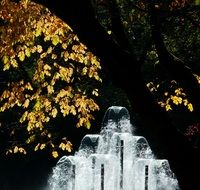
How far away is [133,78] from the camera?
590 centimetres

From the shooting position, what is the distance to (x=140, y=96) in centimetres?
591

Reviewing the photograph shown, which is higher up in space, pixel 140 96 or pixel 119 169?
pixel 140 96

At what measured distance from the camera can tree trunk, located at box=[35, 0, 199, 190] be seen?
5781mm

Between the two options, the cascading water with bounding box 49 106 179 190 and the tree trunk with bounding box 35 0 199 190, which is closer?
the tree trunk with bounding box 35 0 199 190

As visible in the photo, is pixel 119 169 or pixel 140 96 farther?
pixel 119 169

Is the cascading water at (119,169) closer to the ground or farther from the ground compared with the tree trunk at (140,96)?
closer to the ground

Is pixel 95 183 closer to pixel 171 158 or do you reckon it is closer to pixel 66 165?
pixel 66 165

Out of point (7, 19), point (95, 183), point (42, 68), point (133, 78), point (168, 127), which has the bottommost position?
point (95, 183)

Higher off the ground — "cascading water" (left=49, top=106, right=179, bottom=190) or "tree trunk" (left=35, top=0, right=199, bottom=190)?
"tree trunk" (left=35, top=0, right=199, bottom=190)

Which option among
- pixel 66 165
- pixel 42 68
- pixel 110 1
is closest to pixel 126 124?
pixel 66 165

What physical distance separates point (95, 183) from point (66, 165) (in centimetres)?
278

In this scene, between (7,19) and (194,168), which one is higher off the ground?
(7,19)

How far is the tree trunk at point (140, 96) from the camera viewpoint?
5.78 m

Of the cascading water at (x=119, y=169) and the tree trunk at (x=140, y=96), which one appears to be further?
the cascading water at (x=119, y=169)
